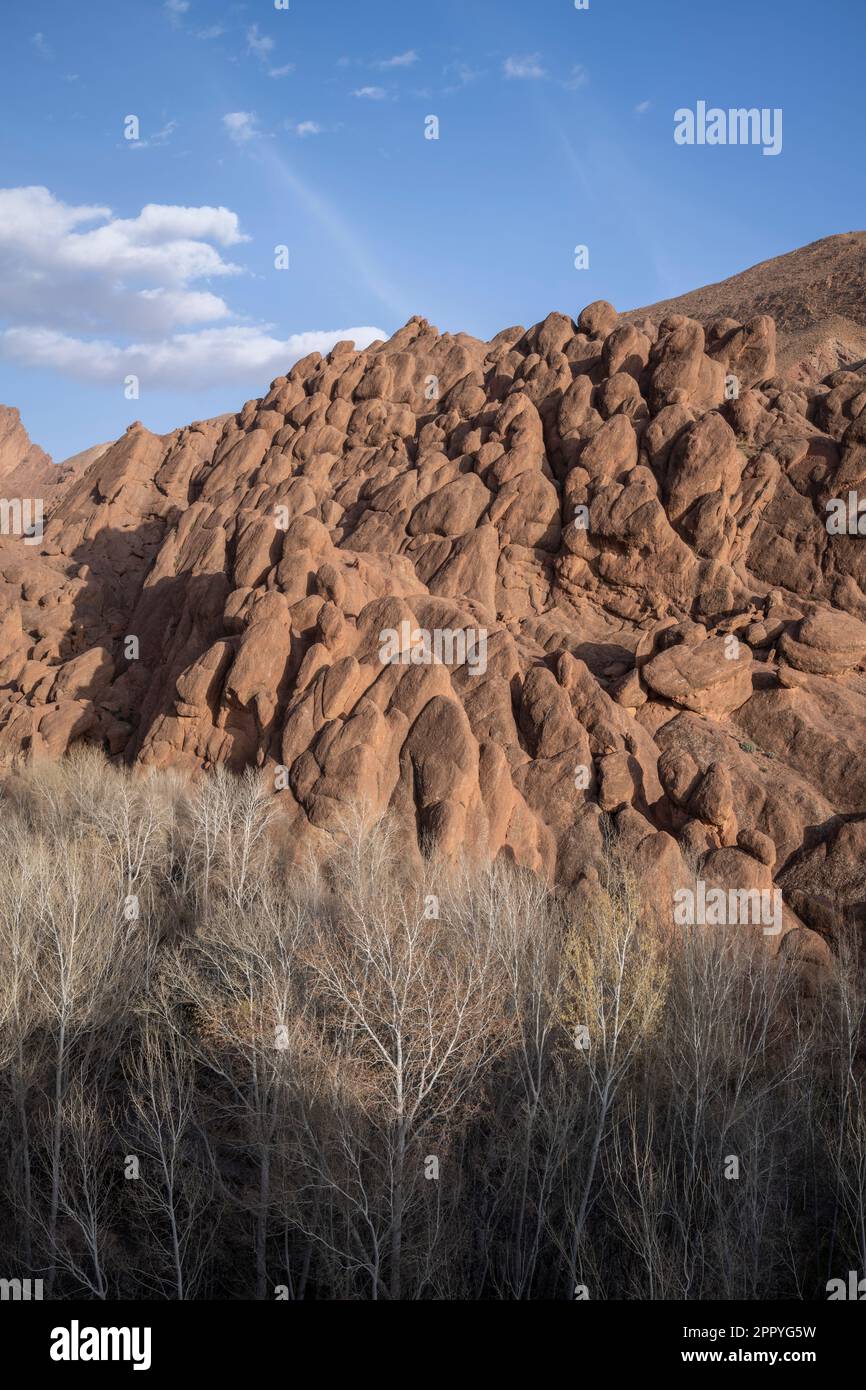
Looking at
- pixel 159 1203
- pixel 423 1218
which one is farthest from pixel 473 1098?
pixel 159 1203

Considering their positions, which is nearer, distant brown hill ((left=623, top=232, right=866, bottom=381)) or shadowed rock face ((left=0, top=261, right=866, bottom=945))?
shadowed rock face ((left=0, top=261, right=866, bottom=945))

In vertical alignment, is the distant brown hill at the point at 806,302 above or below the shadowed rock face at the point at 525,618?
above

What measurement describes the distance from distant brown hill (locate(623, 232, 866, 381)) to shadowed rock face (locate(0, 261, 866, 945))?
2246 cm

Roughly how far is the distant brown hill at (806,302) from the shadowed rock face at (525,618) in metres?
22.5

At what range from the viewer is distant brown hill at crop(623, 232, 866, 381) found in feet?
242

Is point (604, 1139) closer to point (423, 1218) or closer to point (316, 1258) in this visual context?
point (423, 1218)

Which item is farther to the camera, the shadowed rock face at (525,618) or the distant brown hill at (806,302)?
the distant brown hill at (806,302)

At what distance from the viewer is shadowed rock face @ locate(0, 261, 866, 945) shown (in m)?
32.9

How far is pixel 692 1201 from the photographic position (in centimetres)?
2306

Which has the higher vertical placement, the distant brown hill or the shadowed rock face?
the distant brown hill

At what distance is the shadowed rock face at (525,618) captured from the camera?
32.9 metres

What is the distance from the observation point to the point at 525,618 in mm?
45469

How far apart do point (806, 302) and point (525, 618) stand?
56.9m

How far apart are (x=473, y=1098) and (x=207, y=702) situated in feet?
67.5
